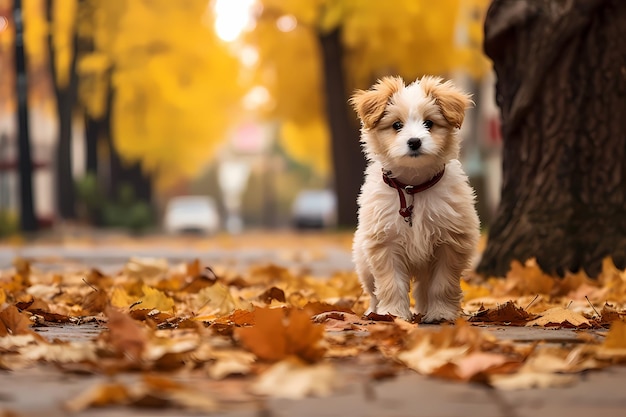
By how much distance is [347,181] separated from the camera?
2758 cm

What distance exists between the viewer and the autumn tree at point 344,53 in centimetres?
2225

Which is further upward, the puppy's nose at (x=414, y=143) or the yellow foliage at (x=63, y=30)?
the yellow foliage at (x=63, y=30)

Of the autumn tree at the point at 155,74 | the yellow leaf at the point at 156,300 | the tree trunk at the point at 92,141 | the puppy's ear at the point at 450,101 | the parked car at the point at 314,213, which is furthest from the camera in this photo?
the parked car at the point at 314,213

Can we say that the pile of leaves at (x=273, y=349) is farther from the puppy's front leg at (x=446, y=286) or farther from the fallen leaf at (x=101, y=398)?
the puppy's front leg at (x=446, y=286)

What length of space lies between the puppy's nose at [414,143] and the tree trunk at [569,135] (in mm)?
3011

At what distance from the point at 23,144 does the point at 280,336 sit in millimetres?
21323

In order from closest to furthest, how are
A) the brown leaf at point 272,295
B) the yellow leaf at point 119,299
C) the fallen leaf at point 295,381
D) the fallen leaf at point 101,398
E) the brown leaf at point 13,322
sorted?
the fallen leaf at point 101,398 → the fallen leaf at point 295,381 → the brown leaf at point 13,322 → the yellow leaf at point 119,299 → the brown leaf at point 272,295

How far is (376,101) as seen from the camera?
571 cm

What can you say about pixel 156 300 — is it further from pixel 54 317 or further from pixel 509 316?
pixel 509 316

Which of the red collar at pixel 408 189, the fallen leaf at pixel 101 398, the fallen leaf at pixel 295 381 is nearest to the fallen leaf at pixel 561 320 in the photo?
the red collar at pixel 408 189

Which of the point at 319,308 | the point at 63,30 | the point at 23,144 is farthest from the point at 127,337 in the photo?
the point at 63,30

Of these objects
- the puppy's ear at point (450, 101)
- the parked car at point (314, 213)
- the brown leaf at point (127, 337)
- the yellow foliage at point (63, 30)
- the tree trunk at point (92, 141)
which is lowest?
the parked car at point (314, 213)

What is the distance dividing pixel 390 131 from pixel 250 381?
2.45 metres

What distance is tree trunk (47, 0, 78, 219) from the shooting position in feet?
104
